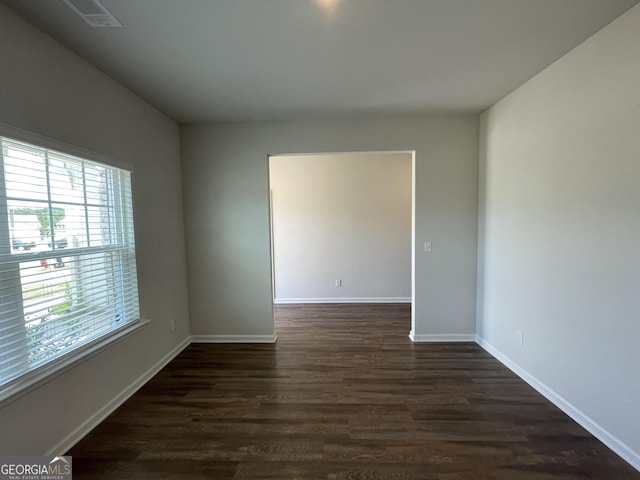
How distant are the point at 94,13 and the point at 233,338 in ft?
10.3

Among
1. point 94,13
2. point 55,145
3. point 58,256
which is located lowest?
point 58,256

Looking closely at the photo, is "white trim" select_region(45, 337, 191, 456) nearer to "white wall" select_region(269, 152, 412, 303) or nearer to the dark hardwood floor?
the dark hardwood floor

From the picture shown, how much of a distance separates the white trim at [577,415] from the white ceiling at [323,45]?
2.55 meters

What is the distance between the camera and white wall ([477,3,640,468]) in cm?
A: 165

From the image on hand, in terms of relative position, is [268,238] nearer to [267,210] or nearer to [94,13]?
[267,210]

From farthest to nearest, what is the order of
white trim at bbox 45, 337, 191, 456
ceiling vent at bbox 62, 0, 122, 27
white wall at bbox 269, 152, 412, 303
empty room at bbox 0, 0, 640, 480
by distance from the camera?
white wall at bbox 269, 152, 412, 303 < white trim at bbox 45, 337, 191, 456 < empty room at bbox 0, 0, 640, 480 < ceiling vent at bbox 62, 0, 122, 27

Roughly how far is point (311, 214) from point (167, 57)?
3.31 meters

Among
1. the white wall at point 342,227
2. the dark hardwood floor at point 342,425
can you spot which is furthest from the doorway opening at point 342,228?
the dark hardwood floor at point 342,425

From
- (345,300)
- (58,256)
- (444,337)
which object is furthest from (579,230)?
(345,300)

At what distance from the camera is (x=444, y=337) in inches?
133

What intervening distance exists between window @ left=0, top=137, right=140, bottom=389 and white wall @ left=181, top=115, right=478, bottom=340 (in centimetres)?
100

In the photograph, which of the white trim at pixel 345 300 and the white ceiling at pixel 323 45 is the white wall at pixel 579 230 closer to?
the white ceiling at pixel 323 45

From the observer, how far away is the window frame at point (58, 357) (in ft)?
4.91

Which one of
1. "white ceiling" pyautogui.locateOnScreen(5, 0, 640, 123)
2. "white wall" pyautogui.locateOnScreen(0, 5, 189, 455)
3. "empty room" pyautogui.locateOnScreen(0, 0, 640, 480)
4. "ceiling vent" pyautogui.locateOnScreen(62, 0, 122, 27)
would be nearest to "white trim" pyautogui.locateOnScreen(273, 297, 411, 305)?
"empty room" pyautogui.locateOnScreen(0, 0, 640, 480)
